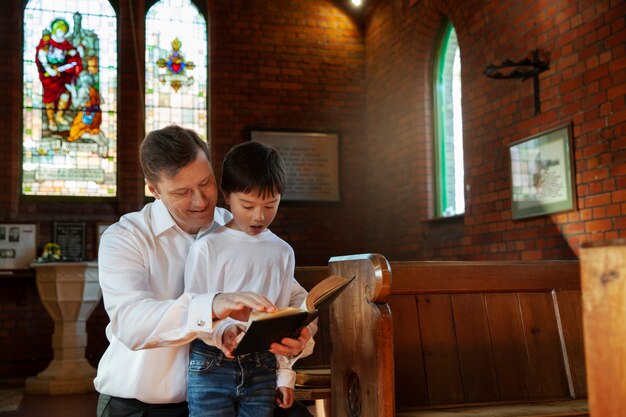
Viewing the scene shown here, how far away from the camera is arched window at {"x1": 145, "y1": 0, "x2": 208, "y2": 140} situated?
7.80m

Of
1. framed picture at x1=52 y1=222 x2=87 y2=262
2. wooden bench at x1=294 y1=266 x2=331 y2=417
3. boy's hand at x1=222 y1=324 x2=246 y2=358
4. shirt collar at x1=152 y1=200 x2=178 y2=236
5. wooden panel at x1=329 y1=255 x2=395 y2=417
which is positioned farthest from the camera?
framed picture at x1=52 y1=222 x2=87 y2=262

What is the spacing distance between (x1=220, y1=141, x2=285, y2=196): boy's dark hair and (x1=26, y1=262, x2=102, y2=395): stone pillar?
489 cm

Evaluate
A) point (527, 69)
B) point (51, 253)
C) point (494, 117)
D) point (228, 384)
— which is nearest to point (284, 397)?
Answer: point (228, 384)

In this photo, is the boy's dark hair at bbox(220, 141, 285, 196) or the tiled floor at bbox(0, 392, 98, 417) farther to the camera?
the tiled floor at bbox(0, 392, 98, 417)

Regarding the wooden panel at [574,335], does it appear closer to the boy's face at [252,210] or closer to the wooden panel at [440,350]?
the wooden panel at [440,350]

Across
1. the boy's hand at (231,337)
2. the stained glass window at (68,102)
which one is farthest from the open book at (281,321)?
the stained glass window at (68,102)

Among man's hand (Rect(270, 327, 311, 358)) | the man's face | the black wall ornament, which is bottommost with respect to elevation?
man's hand (Rect(270, 327, 311, 358))

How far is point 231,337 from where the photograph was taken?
5.66 feet

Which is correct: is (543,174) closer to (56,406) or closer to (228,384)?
(228,384)

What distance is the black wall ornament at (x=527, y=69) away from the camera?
500 cm

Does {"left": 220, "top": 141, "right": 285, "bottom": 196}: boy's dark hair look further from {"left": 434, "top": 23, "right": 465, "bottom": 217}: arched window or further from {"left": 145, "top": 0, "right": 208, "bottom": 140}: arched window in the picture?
{"left": 145, "top": 0, "right": 208, "bottom": 140}: arched window

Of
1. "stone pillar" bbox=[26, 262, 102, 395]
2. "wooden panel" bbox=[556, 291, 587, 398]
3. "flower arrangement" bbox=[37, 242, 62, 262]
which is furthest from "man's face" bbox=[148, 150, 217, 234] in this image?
"flower arrangement" bbox=[37, 242, 62, 262]

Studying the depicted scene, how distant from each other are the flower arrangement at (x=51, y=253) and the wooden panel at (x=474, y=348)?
5.18m

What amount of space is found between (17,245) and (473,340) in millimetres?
5690
